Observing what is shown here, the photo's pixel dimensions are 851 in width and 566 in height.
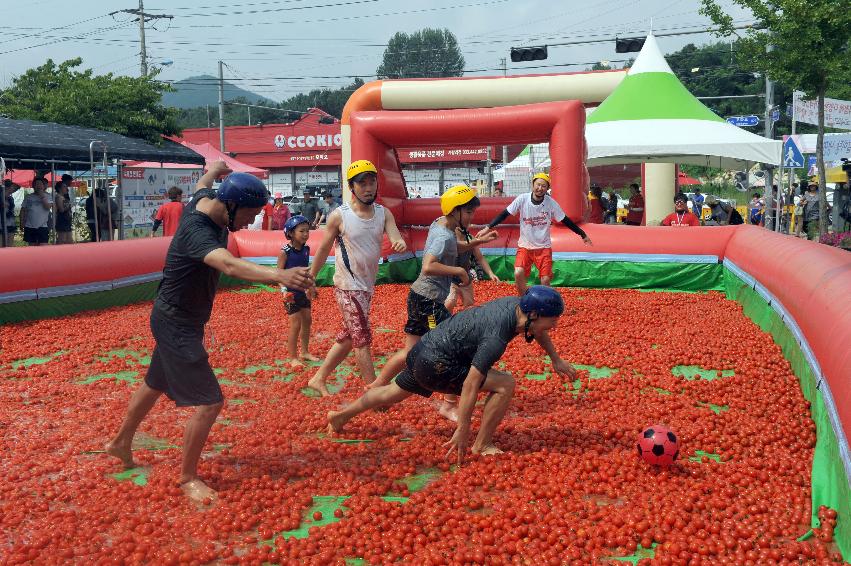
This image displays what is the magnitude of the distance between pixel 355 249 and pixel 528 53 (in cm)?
2163

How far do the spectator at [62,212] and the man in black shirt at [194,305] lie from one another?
565 inches

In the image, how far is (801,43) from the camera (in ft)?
59.7

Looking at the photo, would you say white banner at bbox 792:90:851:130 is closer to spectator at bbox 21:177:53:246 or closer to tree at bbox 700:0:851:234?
tree at bbox 700:0:851:234

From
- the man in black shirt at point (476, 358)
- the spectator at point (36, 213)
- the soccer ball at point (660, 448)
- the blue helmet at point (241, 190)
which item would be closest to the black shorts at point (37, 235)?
the spectator at point (36, 213)

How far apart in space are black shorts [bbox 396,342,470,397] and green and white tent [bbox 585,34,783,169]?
11.9 metres

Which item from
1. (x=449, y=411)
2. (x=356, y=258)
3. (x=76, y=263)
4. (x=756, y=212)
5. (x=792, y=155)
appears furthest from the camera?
(x=756, y=212)

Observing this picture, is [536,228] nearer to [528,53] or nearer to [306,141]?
[528,53]

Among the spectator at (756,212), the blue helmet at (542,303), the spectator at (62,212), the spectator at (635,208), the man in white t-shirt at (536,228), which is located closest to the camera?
the blue helmet at (542,303)

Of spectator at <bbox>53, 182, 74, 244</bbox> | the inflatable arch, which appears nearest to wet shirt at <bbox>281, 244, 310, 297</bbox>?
the inflatable arch

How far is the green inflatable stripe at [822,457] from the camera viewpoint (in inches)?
159

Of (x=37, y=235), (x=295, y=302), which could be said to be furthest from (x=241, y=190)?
(x=37, y=235)

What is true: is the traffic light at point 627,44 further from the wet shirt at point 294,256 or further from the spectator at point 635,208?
the wet shirt at point 294,256

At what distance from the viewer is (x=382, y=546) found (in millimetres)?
4062

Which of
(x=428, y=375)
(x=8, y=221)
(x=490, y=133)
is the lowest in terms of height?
(x=428, y=375)
